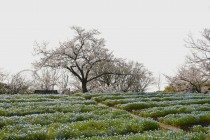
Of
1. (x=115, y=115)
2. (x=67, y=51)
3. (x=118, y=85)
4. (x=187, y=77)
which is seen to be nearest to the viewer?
(x=115, y=115)

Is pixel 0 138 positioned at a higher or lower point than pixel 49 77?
lower

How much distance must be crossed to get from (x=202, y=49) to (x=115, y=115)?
39.7m

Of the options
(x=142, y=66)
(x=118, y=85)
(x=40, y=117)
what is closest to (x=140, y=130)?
(x=40, y=117)

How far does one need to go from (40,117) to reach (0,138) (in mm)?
4335

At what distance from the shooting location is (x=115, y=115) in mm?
16203

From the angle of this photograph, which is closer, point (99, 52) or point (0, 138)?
point (0, 138)

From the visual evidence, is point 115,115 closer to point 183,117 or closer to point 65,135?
point 183,117

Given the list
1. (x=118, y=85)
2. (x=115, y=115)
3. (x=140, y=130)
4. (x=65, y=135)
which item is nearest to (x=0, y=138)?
(x=65, y=135)

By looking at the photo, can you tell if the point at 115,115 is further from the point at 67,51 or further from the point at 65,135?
the point at 67,51

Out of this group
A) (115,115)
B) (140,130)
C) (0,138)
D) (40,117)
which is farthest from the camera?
(115,115)

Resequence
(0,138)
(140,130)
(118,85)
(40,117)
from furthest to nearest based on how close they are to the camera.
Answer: (118,85) < (40,117) < (140,130) < (0,138)

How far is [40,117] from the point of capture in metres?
15.1

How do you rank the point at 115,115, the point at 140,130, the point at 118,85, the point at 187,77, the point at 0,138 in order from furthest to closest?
1. the point at 118,85
2. the point at 187,77
3. the point at 115,115
4. the point at 140,130
5. the point at 0,138

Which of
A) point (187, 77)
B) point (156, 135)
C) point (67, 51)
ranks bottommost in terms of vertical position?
point (156, 135)
